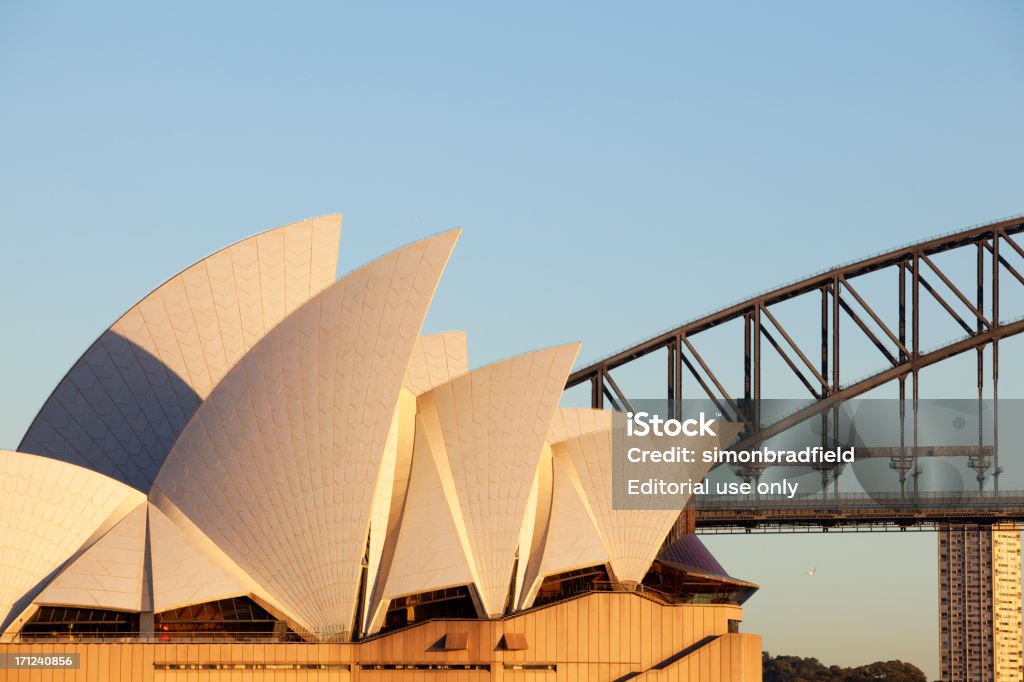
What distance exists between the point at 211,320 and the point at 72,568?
14.9 meters

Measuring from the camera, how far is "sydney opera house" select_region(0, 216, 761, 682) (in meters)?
54.6

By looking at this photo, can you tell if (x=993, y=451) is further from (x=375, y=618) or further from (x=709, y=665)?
(x=375, y=618)

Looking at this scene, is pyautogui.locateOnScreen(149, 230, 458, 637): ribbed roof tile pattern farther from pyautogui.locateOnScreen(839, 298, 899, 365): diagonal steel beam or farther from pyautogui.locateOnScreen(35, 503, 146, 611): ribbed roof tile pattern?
pyautogui.locateOnScreen(839, 298, 899, 365): diagonal steel beam

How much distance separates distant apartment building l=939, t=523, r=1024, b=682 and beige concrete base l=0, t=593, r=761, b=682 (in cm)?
11451

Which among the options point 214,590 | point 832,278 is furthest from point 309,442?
point 832,278

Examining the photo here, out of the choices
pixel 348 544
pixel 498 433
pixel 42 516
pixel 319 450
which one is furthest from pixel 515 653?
pixel 42 516

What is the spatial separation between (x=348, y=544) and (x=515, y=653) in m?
6.77

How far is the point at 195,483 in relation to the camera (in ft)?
186

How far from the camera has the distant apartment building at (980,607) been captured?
166m

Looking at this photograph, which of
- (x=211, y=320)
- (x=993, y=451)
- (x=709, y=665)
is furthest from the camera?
(x=993, y=451)

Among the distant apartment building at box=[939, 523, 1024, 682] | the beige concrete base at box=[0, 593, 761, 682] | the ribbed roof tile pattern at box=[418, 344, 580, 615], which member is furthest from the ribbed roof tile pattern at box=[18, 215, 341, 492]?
the distant apartment building at box=[939, 523, 1024, 682]

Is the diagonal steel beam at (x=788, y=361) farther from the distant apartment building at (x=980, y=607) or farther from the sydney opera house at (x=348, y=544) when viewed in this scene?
the distant apartment building at (x=980, y=607)

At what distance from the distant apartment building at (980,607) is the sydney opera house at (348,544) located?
374ft

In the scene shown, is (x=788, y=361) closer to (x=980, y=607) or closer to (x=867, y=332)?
(x=867, y=332)
